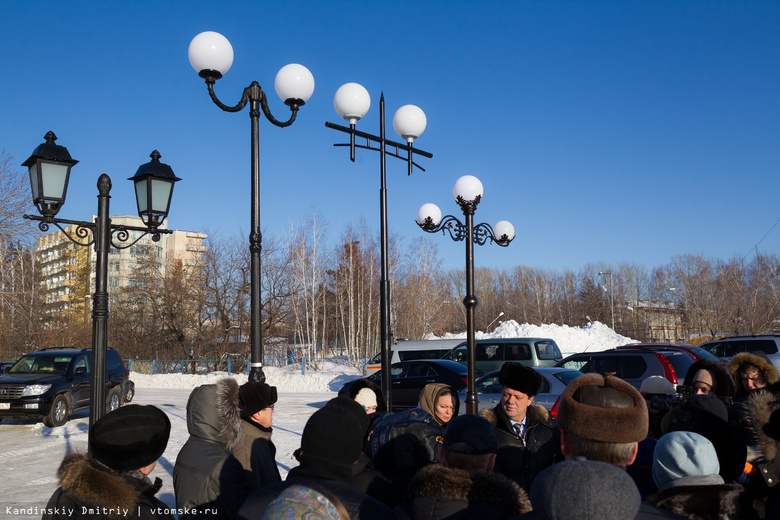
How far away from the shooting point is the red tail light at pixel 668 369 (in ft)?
40.5

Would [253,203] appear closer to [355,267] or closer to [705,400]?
[705,400]

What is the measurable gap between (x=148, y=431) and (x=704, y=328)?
212ft

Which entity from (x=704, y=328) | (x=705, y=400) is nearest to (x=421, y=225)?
(x=705, y=400)

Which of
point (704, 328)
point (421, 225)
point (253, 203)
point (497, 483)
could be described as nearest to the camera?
point (497, 483)

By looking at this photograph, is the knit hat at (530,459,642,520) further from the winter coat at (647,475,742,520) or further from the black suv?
the black suv

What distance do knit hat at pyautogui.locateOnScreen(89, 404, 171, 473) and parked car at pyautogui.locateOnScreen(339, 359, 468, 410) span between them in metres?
13.0

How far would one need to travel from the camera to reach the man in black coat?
245 cm

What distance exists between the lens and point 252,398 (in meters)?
4.11

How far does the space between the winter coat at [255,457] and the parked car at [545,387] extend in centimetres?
721

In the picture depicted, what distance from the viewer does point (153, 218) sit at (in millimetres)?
7809

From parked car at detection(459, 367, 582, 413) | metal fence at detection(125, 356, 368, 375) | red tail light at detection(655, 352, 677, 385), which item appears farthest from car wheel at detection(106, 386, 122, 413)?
metal fence at detection(125, 356, 368, 375)

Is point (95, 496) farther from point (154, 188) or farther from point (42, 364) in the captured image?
point (42, 364)

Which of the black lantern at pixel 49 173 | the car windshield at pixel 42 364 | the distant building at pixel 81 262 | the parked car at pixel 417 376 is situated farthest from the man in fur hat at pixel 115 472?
the car windshield at pixel 42 364

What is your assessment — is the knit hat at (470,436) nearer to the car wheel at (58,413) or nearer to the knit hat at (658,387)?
the knit hat at (658,387)
